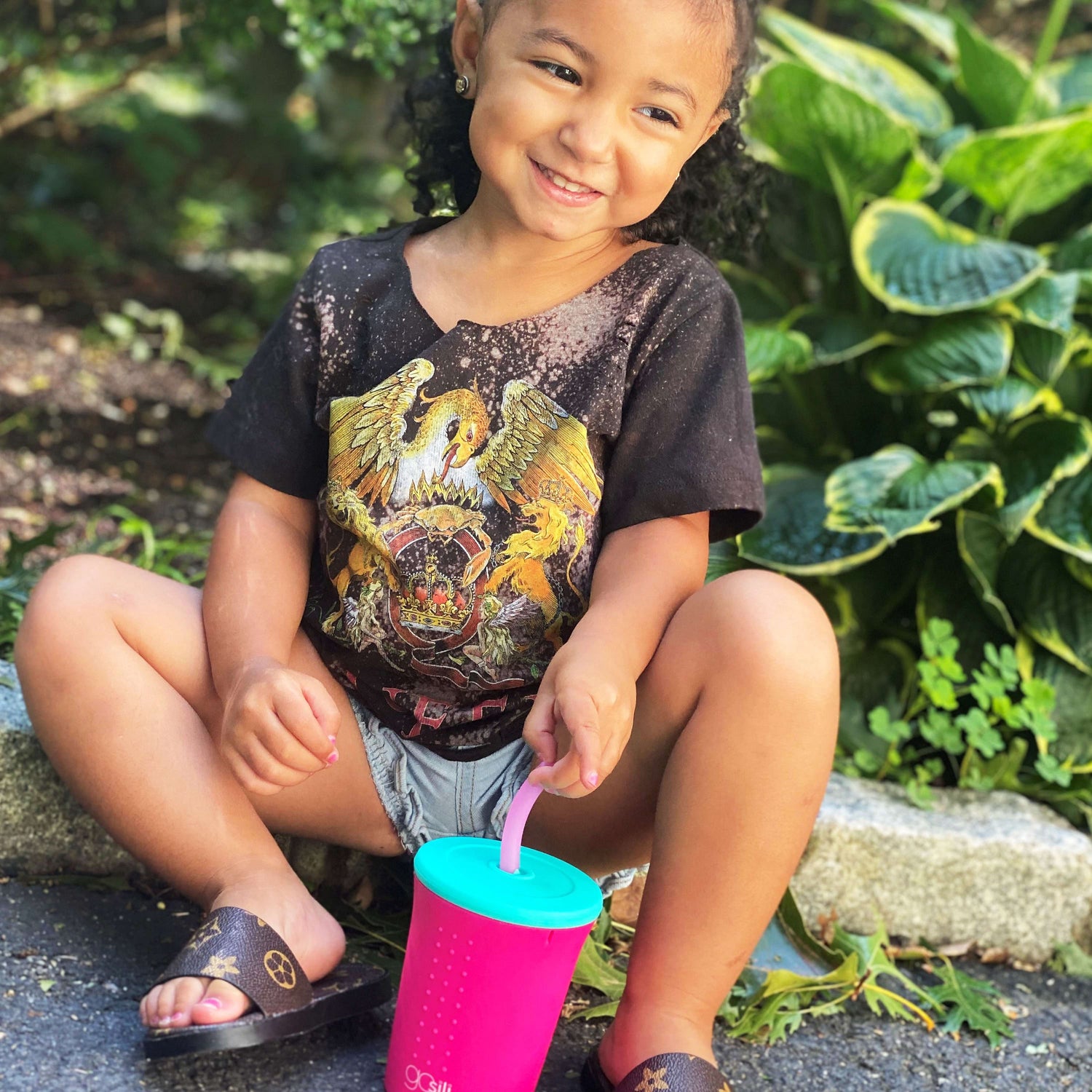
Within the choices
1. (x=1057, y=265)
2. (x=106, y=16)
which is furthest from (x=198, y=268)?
(x=1057, y=265)

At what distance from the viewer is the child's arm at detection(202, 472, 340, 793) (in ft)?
4.53

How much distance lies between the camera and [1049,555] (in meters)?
2.34

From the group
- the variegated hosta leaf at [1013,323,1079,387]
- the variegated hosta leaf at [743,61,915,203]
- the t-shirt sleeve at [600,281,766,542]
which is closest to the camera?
the t-shirt sleeve at [600,281,766,542]

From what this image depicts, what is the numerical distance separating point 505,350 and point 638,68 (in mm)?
345

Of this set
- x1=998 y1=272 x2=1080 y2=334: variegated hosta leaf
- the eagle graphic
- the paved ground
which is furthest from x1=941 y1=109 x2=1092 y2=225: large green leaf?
the paved ground

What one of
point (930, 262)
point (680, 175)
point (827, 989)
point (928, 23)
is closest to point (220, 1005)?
point (827, 989)

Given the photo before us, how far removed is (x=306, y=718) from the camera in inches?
53.8

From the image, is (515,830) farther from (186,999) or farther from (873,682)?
(873,682)

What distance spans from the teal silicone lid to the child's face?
2.21 ft

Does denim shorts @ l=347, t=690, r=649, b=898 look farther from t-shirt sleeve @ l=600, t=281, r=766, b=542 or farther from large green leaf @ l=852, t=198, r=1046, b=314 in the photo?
large green leaf @ l=852, t=198, r=1046, b=314

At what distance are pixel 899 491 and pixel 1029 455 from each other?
28cm

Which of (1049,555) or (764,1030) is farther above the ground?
(1049,555)

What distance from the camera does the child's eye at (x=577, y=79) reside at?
148 cm

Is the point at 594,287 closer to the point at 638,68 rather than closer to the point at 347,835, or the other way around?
the point at 638,68
